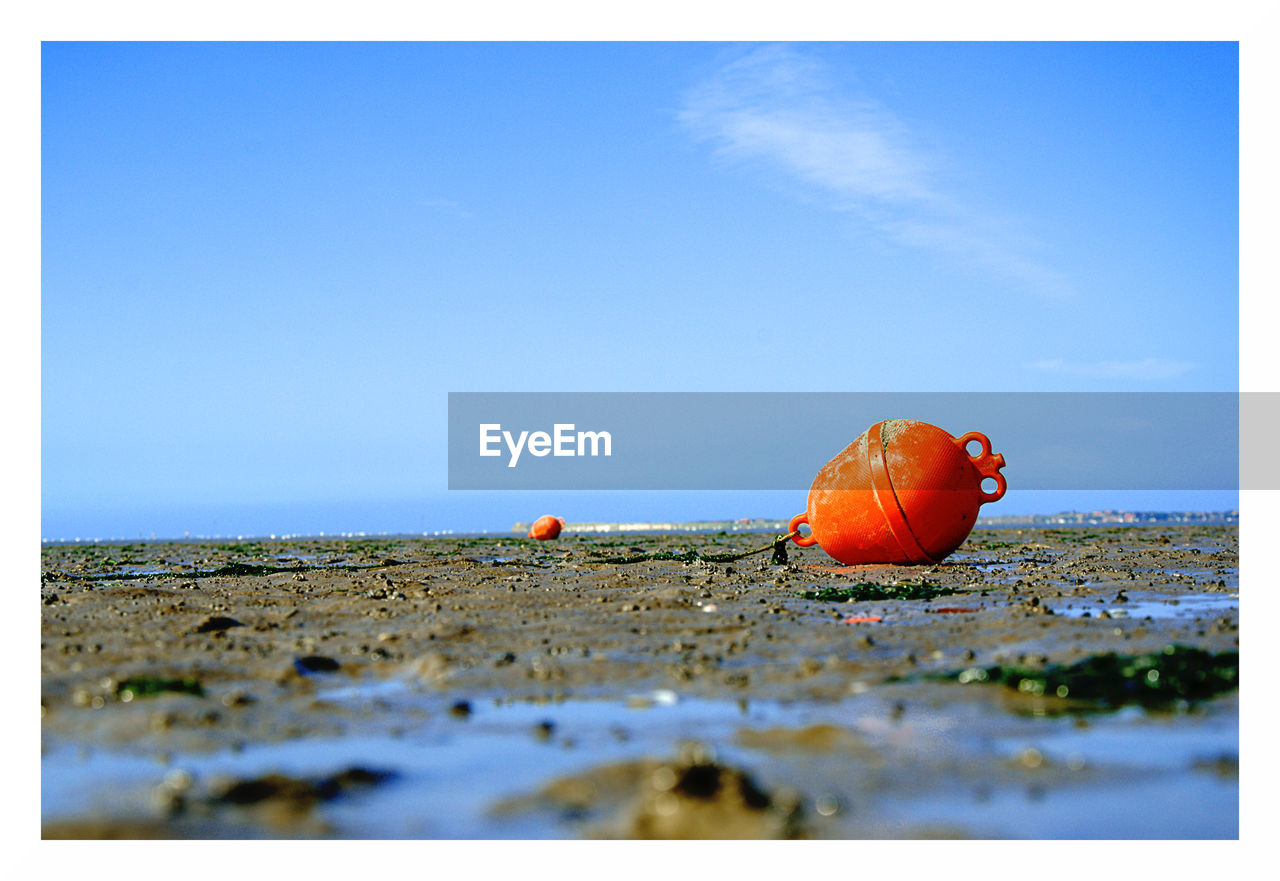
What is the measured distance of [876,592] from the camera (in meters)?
11.3

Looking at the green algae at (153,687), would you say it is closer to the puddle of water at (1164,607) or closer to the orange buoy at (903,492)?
the puddle of water at (1164,607)

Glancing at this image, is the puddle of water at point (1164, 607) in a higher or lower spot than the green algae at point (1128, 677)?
lower

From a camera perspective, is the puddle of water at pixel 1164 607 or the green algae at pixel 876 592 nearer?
the puddle of water at pixel 1164 607

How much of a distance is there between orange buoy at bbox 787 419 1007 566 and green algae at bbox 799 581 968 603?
2.00 metres

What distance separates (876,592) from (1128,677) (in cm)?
550

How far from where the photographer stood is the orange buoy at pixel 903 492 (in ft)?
44.9

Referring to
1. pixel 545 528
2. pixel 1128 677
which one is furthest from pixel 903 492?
pixel 545 528

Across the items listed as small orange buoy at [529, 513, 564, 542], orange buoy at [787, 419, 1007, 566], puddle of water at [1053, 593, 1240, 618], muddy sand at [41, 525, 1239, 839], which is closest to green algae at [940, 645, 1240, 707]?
muddy sand at [41, 525, 1239, 839]

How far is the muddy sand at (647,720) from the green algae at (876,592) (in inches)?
30.0

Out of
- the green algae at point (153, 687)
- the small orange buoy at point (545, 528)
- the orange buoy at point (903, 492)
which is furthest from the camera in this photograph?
the small orange buoy at point (545, 528)

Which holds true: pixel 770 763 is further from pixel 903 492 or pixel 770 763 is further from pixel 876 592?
pixel 903 492

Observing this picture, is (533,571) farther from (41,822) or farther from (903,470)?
(41,822)

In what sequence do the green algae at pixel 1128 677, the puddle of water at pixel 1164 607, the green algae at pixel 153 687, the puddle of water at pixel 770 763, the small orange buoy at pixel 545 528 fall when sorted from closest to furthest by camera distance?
the puddle of water at pixel 770 763
the green algae at pixel 1128 677
the green algae at pixel 153 687
the puddle of water at pixel 1164 607
the small orange buoy at pixel 545 528

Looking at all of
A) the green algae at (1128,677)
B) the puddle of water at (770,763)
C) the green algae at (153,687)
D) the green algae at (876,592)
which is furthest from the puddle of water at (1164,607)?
the green algae at (153,687)
